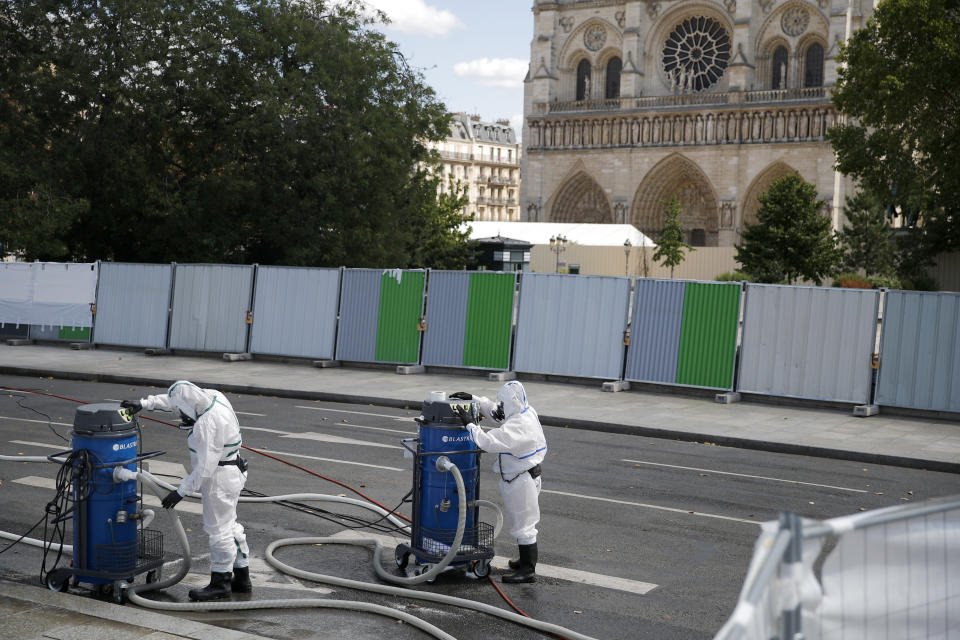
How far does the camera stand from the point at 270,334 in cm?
2167

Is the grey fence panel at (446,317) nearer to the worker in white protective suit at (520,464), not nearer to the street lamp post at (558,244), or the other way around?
the worker in white protective suit at (520,464)

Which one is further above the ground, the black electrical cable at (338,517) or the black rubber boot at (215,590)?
the black electrical cable at (338,517)

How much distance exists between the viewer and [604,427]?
14820 millimetres

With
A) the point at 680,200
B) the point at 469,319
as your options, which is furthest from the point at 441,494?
the point at 680,200

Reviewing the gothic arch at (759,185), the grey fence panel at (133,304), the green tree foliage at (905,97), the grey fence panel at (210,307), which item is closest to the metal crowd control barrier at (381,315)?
the grey fence panel at (210,307)

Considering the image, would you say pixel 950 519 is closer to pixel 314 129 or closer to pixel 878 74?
pixel 878 74

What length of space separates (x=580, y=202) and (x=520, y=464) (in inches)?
2524

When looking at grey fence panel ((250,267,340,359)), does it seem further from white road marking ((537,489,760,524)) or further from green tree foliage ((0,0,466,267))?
white road marking ((537,489,760,524))

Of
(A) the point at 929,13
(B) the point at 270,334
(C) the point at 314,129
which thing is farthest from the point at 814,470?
(C) the point at 314,129

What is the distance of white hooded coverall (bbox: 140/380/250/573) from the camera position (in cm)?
666

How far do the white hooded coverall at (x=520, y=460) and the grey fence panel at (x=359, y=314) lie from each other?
529 inches

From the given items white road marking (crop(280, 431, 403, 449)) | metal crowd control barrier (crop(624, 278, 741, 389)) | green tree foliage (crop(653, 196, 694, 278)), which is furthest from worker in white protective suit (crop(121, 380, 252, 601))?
green tree foliage (crop(653, 196, 694, 278))

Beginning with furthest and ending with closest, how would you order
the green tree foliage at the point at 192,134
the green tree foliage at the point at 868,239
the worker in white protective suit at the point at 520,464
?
the green tree foliage at the point at 868,239 < the green tree foliage at the point at 192,134 < the worker in white protective suit at the point at 520,464

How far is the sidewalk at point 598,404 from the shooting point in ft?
45.2
